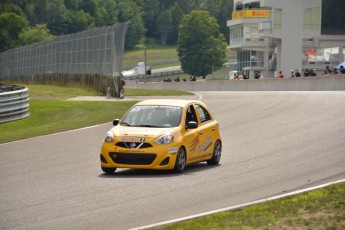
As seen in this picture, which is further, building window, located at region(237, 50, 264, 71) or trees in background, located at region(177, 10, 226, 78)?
trees in background, located at region(177, 10, 226, 78)

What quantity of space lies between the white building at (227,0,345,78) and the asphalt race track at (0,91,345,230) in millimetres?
74203

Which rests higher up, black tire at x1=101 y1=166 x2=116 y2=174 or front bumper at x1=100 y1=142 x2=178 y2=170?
front bumper at x1=100 y1=142 x2=178 y2=170

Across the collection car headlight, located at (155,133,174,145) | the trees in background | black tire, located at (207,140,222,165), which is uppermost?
car headlight, located at (155,133,174,145)

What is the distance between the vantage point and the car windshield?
16859 mm

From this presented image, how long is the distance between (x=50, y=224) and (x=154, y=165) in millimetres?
5172

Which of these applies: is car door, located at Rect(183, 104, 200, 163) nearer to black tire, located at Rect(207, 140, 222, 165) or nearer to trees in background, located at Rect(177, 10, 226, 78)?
black tire, located at Rect(207, 140, 222, 165)

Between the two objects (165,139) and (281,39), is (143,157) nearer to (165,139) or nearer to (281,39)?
(165,139)

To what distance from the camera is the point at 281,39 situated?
100750 millimetres

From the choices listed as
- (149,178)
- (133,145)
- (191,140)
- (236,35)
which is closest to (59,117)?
(191,140)

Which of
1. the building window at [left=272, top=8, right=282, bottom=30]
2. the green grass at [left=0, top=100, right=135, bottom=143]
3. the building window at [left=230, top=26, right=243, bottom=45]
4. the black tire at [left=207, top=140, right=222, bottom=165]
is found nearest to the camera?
the black tire at [left=207, top=140, right=222, bottom=165]

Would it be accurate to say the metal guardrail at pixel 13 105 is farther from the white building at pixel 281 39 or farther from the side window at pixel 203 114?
the white building at pixel 281 39

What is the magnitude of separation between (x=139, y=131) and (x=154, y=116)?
82 cm

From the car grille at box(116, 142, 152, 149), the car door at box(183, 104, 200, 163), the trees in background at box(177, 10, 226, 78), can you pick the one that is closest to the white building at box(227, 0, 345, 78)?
the trees in background at box(177, 10, 226, 78)

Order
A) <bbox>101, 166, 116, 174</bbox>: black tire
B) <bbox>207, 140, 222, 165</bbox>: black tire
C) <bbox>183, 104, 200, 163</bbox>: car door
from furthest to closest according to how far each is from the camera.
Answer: <bbox>207, 140, 222, 165</bbox>: black tire
<bbox>183, 104, 200, 163</bbox>: car door
<bbox>101, 166, 116, 174</bbox>: black tire
